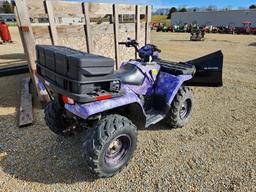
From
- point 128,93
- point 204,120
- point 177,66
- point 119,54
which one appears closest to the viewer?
point 128,93

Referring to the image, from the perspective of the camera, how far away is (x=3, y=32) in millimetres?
13438

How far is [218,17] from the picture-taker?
98.9ft

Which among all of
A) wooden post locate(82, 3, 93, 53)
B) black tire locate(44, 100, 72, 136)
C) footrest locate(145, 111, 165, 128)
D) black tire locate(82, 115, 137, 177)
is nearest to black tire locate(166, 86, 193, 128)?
footrest locate(145, 111, 165, 128)

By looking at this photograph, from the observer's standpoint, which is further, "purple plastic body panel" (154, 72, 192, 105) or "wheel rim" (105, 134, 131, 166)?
"purple plastic body panel" (154, 72, 192, 105)

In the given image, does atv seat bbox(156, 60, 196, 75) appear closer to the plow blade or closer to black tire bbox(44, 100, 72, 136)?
the plow blade

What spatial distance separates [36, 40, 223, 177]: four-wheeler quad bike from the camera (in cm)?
190

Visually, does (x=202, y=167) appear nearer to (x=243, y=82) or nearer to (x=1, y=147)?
(x=1, y=147)

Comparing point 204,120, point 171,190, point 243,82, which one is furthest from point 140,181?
point 243,82

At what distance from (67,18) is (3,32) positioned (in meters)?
11.9

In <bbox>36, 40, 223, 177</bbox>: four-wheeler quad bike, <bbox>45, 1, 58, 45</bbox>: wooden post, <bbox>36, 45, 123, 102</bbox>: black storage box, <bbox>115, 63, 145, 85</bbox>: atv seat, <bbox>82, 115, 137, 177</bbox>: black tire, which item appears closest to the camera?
<bbox>36, 45, 123, 102</bbox>: black storage box

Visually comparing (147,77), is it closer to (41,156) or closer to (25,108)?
(41,156)

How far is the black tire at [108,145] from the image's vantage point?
2072mm

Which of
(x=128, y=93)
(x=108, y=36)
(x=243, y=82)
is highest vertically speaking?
(x=108, y=36)

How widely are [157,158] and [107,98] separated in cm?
116
